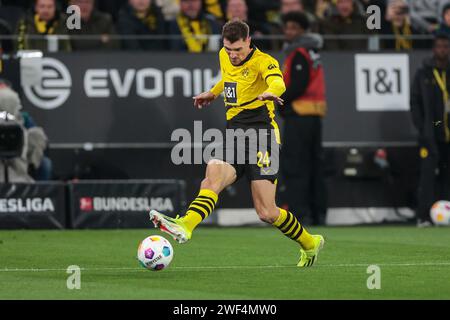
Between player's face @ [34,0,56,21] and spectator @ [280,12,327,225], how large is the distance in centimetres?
363

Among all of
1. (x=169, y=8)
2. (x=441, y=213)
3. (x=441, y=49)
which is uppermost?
(x=169, y=8)

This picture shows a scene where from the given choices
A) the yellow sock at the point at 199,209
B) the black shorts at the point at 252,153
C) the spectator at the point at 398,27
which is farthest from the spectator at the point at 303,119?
the yellow sock at the point at 199,209

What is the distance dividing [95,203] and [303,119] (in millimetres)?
3496

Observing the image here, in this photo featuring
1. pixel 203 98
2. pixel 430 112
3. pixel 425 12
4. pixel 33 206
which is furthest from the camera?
pixel 425 12

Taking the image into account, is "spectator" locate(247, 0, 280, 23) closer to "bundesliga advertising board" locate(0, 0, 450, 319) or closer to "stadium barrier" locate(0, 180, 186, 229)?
"bundesliga advertising board" locate(0, 0, 450, 319)

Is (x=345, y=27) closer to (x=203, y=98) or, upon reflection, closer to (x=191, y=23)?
(x=191, y=23)

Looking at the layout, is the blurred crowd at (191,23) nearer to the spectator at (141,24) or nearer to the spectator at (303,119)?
the spectator at (141,24)

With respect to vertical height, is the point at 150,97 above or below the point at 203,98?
below

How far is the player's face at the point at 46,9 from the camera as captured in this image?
1927 cm

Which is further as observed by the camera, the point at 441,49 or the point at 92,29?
the point at 92,29

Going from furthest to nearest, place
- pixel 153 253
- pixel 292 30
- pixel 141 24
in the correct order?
pixel 141 24
pixel 292 30
pixel 153 253

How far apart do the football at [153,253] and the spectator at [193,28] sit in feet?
29.1

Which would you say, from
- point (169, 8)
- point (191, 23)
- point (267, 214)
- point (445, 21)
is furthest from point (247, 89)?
point (445, 21)

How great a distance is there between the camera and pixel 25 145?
59.7ft
